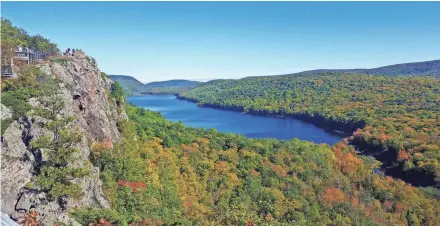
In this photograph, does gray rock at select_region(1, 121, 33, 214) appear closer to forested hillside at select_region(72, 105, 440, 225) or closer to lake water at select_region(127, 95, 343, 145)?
forested hillside at select_region(72, 105, 440, 225)

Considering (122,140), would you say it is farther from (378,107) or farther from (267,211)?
(378,107)

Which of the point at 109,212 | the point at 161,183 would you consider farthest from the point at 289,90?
the point at 109,212

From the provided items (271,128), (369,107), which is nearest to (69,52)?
(271,128)

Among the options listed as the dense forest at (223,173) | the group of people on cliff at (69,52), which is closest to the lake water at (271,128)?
the dense forest at (223,173)

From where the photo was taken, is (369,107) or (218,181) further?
(369,107)

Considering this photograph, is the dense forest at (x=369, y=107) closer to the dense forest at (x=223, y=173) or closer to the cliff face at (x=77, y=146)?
the dense forest at (x=223, y=173)

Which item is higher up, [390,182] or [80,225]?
[80,225]

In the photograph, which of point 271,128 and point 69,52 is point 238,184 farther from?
point 271,128
